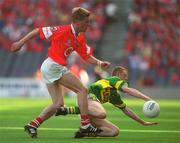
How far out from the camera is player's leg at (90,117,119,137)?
477 inches

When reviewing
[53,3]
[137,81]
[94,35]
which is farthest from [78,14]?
[53,3]

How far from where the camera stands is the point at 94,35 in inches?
1388

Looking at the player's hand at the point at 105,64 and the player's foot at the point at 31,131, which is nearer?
the player's foot at the point at 31,131

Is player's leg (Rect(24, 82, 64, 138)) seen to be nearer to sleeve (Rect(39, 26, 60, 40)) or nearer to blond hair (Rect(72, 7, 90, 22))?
sleeve (Rect(39, 26, 60, 40))

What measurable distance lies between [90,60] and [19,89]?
21490 millimetres

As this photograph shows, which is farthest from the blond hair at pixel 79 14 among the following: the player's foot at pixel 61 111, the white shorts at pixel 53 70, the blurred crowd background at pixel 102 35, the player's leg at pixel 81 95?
the blurred crowd background at pixel 102 35

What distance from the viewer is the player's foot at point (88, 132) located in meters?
11.8

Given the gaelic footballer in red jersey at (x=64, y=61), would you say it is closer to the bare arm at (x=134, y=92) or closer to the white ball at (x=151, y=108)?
the bare arm at (x=134, y=92)

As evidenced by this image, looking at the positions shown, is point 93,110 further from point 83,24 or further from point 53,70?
point 83,24

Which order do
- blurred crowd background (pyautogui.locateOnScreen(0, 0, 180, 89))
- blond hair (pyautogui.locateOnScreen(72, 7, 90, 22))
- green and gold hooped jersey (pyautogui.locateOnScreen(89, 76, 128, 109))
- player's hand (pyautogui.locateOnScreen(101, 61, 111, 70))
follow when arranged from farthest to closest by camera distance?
1. blurred crowd background (pyautogui.locateOnScreen(0, 0, 180, 89))
2. player's hand (pyautogui.locateOnScreen(101, 61, 111, 70))
3. green and gold hooped jersey (pyautogui.locateOnScreen(89, 76, 128, 109))
4. blond hair (pyautogui.locateOnScreen(72, 7, 90, 22))

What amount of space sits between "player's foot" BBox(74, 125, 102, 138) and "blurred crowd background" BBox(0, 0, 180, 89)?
65.2 feet

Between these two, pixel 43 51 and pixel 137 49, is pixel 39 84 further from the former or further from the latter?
pixel 137 49

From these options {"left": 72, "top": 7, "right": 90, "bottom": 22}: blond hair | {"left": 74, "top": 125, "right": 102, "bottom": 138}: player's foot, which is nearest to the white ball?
{"left": 74, "top": 125, "right": 102, "bottom": 138}: player's foot

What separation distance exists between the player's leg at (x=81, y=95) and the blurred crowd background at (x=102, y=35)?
2005 cm
